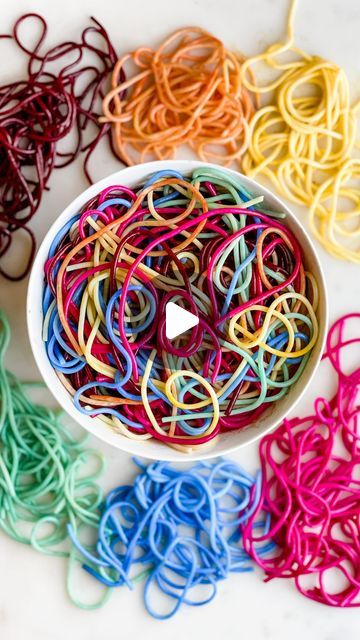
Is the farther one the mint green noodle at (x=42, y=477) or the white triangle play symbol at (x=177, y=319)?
the mint green noodle at (x=42, y=477)

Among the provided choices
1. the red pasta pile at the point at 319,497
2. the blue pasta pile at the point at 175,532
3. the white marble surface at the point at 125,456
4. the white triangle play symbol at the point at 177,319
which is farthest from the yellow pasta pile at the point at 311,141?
the blue pasta pile at the point at 175,532

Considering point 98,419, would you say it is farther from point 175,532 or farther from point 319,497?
point 319,497

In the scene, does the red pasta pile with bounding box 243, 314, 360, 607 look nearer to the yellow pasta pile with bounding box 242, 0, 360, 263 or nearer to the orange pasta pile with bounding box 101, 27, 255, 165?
the yellow pasta pile with bounding box 242, 0, 360, 263

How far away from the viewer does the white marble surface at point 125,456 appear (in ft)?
4.04

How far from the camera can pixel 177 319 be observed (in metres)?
1.04

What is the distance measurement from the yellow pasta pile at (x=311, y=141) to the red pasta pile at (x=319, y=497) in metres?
0.16

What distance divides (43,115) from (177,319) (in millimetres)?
412

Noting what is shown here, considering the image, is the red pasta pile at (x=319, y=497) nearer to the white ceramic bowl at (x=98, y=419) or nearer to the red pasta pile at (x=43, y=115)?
the white ceramic bowl at (x=98, y=419)

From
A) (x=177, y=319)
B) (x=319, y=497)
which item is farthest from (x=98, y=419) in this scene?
(x=319, y=497)

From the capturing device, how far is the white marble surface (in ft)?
4.04

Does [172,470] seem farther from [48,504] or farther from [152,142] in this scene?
[152,142]

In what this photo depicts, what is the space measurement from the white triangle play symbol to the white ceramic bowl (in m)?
0.16

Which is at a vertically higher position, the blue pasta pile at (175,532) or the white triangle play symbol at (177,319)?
the white triangle play symbol at (177,319)

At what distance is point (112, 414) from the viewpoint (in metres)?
1.08
